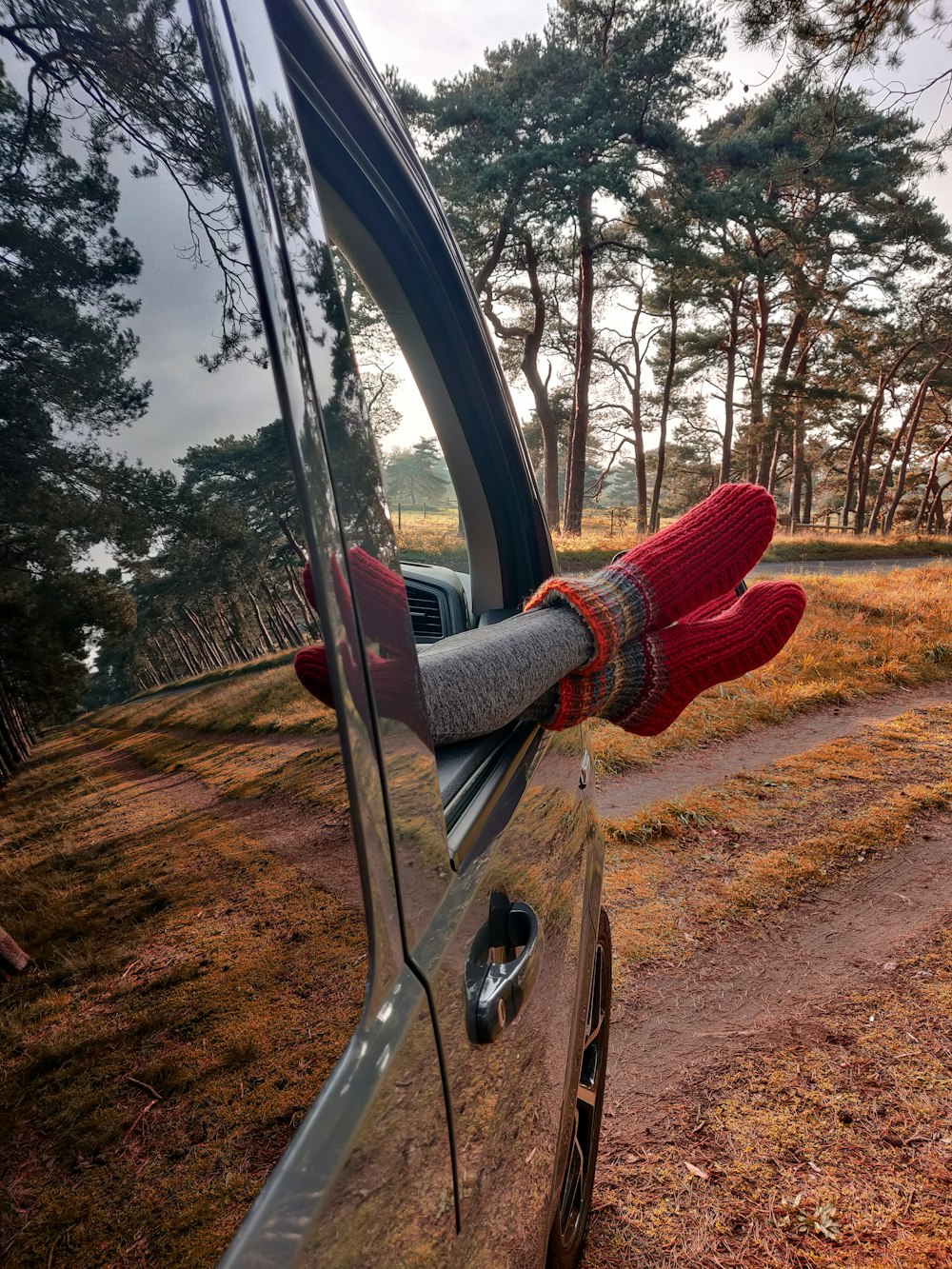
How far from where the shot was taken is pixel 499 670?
3.29ft

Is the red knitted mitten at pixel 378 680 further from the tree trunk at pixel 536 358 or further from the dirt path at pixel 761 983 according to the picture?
the tree trunk at pixel 536 358

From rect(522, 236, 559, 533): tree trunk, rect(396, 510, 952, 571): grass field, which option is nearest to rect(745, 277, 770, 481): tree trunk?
rect(396, 510, 952, 571): grass field

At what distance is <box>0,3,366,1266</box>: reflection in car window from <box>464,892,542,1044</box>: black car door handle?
0.62 feet

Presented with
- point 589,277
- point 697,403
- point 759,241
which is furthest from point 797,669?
point 697,403

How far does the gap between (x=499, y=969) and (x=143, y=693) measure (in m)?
0.47

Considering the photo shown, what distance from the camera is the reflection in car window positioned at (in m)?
0.37

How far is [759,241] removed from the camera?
1619 centimetres

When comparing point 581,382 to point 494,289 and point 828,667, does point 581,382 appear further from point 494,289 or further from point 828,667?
point 828,667

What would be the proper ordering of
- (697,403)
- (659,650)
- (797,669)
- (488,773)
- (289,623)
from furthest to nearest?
1. (697,403)
2. (797,669)
3. (659,650)
4. (488,773)
5. (289,623)

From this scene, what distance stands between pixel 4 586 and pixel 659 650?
A: 4.21 ft

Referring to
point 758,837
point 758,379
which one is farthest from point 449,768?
point 758,379

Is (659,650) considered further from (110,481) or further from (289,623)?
(110,481)

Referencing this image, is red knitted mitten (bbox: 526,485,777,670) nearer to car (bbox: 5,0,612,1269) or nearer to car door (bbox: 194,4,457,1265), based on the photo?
car (bbox: 5,0,612,1269)

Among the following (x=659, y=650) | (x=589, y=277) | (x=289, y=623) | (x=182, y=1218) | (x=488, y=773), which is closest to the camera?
(x=182, y=1218)
